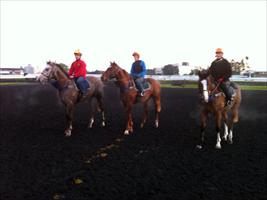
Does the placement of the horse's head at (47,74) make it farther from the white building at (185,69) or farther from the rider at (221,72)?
the white building at (185,69)

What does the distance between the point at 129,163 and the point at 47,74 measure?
210 inches

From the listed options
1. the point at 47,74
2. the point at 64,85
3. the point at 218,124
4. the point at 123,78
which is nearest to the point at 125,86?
the point at 123,78

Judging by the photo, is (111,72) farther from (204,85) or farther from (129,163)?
(129,163)

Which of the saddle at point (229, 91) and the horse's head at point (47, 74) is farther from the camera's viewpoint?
the horse's head at point (47, 74)

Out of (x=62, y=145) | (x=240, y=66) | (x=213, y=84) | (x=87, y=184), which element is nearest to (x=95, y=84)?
(x=62, y=145)

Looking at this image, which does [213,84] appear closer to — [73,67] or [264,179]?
[264,179]

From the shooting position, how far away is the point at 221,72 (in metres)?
10.4

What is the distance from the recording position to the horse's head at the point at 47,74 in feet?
40.6

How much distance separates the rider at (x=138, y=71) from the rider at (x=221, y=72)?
351 centimetres

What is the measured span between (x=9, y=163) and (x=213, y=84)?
240 inches

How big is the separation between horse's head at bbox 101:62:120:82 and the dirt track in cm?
206

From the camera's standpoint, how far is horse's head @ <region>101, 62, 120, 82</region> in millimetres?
12656

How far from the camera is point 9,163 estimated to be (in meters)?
8.89

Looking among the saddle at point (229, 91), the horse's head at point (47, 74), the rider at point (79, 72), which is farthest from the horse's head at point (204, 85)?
the horse's head at point (47, 74)
